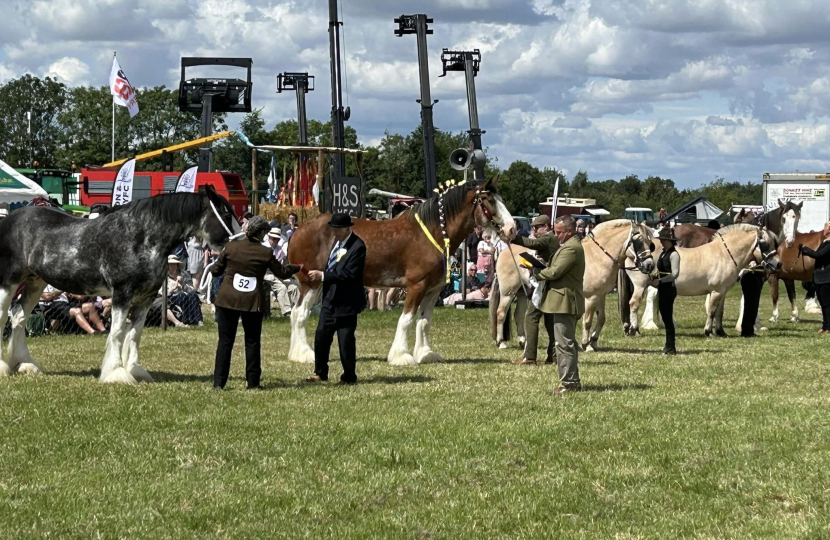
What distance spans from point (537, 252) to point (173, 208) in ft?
15.0

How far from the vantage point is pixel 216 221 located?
1253cm

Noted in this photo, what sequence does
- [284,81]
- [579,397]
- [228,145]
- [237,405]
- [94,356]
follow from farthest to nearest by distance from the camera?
[228,145] → [284,81] → [94,356] → [579,397] → [237,405]

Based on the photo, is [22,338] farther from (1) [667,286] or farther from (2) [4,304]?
(1) [667,286]

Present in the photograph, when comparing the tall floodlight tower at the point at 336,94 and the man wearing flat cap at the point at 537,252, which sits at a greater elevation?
the tall floodlight tower at the point at 336,94

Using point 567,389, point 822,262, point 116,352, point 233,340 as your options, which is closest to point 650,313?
point 822,262

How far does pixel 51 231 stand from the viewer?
12.9 meters

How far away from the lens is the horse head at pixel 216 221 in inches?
492

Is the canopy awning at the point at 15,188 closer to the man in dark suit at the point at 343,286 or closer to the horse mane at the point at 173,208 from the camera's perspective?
the horse mane at the point at 173,208

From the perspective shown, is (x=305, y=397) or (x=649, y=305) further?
(x=649, y=305)

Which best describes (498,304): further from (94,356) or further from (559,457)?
(559,457)

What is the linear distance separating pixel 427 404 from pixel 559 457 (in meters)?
2.70

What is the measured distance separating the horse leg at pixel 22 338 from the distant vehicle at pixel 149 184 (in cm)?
2329

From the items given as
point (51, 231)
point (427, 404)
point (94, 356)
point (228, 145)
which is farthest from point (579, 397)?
point (228, 145)

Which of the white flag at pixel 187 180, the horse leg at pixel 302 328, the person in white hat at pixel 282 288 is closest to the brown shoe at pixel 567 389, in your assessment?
the horse leg at pixel 302 328
